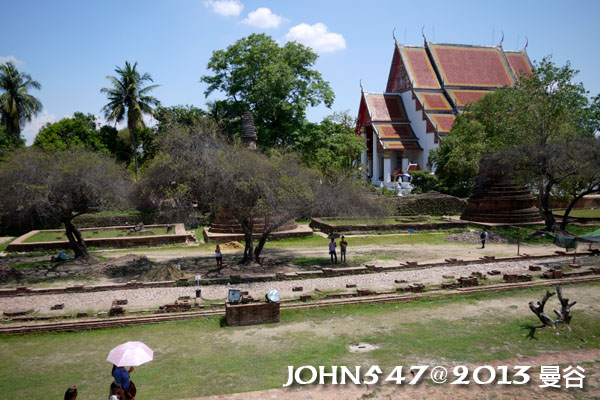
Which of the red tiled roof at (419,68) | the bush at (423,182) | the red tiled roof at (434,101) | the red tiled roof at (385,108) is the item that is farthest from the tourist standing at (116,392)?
the red tiled roof at (419,68)

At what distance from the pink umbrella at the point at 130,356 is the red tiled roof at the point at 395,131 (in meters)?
47.5

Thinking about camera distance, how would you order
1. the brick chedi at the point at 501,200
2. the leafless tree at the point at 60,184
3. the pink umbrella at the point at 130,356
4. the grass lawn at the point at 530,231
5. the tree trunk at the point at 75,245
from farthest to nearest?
the brick chedi at the point at 501,200 → the grass lawn at the point at 530,231 → the tree trunk at the point at 75,245 → the leafless tree at the point at 60,184 → the pink umbrella at the point at 130,356

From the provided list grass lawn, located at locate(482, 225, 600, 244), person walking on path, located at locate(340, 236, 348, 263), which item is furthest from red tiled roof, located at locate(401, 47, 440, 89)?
person walking on path, located at locate(340, 236, 348, 263)

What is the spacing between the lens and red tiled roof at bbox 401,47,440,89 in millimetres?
51812

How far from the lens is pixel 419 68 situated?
5297 centimetres

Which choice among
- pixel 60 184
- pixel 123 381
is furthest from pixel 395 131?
pixel 123 381

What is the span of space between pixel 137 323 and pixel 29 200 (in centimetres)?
788

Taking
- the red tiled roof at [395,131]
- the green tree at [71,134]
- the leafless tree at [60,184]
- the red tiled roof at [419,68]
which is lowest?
the leafless tree at [60,184]

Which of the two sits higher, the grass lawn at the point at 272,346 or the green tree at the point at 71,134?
the green tree at the point at 71,134

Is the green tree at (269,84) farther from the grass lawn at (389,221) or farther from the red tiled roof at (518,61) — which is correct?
the red tiled roof at (518,61)

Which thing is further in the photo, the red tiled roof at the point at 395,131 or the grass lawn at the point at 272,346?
the red tiled roof at the point at 395,131

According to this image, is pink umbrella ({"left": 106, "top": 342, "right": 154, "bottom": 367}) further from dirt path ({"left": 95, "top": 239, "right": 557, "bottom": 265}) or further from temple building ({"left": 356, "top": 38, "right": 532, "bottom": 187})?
temple building ({"left": 356, "top": 38, "right": 532, "bottom": 187})

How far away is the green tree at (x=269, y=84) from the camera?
32.7 metres

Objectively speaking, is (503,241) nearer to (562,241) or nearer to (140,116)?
(562,241)
